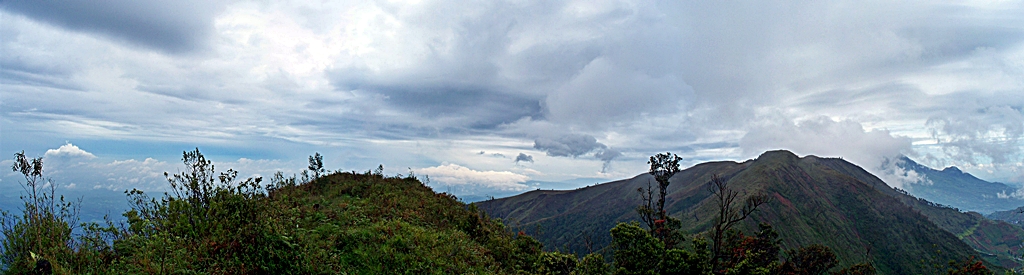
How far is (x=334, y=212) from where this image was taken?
1666cm

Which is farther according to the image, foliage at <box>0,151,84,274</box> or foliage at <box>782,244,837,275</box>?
foliage at <box>782,244,837,275</box>

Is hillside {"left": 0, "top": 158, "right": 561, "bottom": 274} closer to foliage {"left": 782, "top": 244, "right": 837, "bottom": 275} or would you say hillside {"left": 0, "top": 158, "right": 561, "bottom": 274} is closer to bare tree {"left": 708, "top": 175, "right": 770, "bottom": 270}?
bare tree {"left": 708, "top": 175, "right": 770, "bottom": 270}

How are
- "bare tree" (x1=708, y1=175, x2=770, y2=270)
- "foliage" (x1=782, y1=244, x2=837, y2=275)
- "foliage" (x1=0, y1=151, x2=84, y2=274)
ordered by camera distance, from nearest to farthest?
"foliage" (x1=0, y1=151, x2=84, y2=274) → "bare tree" (x1=708, y1=175, x2=770, y2=270) → "foliage" (x1=782, y1=244, x2=837, y2=275)

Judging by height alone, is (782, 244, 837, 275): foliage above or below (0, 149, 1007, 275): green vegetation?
below

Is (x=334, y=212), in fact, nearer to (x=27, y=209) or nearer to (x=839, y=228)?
(x=27, y=209)

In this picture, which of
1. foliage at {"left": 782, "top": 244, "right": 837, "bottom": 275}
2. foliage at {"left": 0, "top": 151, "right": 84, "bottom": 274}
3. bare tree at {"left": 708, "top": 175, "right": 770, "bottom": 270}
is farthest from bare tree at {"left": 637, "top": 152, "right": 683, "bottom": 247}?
foliage at {"left": 0, "top": 151, "right": 84, "bottom": 274}

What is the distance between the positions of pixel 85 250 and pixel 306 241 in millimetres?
4235

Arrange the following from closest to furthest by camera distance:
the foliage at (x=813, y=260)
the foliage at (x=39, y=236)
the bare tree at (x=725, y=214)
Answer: the foliage at (x=39, y=236)
the bare tree at (x=725, y=214)
the foliage at (x=813, y=260)

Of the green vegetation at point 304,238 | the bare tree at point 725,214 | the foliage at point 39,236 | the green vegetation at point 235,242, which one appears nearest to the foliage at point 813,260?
the bare tree at point 725,214

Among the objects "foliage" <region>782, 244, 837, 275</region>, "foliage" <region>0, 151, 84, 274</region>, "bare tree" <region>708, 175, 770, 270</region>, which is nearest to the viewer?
"foliage" <region>0, 151, 84, 274</region>

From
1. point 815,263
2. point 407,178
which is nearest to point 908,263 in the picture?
point 815,263

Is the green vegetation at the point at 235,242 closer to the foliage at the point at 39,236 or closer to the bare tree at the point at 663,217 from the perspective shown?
the foliage at the point at 39,236

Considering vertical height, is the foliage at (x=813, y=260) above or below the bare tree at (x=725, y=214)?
below

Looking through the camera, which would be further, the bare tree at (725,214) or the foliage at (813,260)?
the foliage at (813,260)
